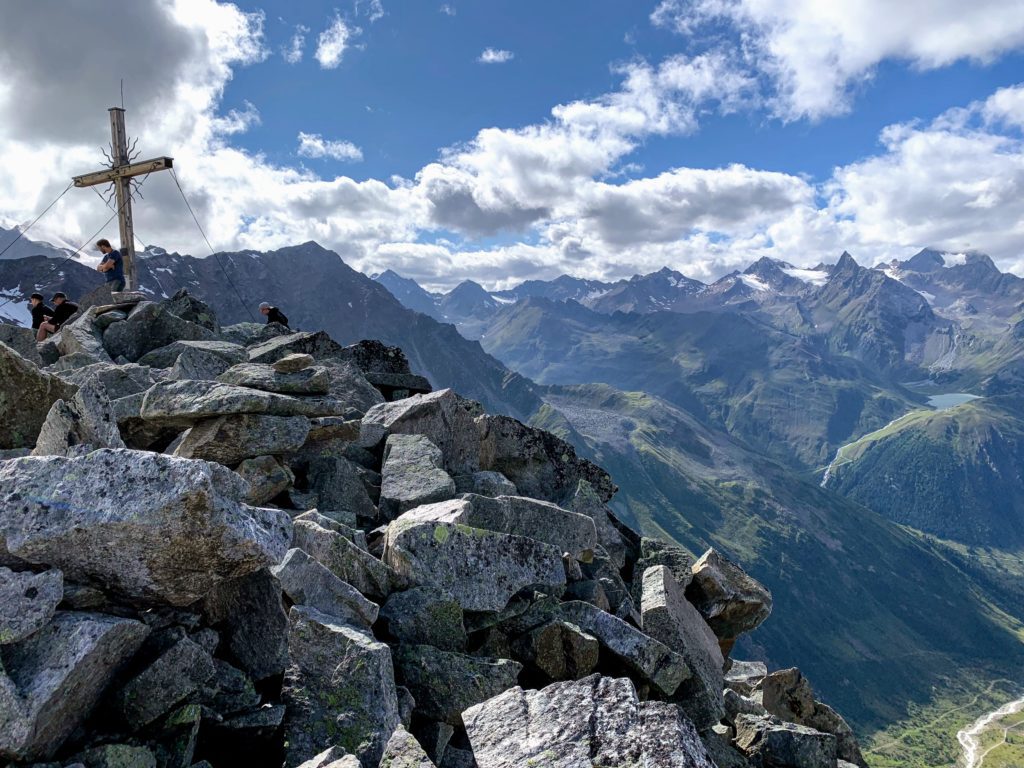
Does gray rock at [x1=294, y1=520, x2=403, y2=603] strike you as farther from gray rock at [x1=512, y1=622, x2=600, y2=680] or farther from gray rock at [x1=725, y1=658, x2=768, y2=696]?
gray rock at [x1=725, y1=658, x2=768, y2=696]

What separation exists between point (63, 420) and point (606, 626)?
10834 millimetres

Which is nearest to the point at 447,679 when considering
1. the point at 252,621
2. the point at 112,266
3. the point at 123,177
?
the point at 252,621

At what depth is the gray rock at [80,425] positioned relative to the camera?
11250 millimetres

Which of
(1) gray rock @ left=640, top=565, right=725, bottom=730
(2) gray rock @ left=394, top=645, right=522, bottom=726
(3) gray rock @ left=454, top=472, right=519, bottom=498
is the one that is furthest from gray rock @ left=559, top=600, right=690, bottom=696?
(3) gray rock @ left=454, top=472, right=519, bottom=498

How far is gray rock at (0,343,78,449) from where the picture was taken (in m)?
13.5

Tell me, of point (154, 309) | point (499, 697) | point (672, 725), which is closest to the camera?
point (672, 725)

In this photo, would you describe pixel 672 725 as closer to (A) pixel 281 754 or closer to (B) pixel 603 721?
(B) pixel 603 721

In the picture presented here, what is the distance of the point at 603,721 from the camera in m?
8.23

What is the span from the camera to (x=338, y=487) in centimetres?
1686

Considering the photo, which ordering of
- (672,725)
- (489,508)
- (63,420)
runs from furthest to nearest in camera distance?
(489,508)
(63,420)
(672,725)

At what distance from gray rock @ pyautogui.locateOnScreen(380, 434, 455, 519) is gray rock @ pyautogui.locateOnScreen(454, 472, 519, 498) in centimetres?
122

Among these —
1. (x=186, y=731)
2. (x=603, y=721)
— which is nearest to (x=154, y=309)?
(x=186, y=731)

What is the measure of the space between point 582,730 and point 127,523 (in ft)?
20.5

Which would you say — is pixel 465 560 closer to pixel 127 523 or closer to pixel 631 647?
pixel 631 647
